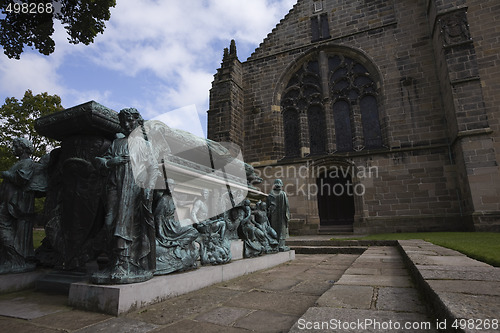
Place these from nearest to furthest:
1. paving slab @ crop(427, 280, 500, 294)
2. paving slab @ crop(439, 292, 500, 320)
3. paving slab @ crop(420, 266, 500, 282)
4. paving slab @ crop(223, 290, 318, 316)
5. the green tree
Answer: paving slab @ crop(439, 292, 500, 320)
paving slab @ crop(427, 280, 500, 294)
paving slab @ crop(420, 266, 500, 282)
paving slab @ crop(223, 290, 318, 316)
the green tree

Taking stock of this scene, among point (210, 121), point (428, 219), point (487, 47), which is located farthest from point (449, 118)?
point (210, 121)

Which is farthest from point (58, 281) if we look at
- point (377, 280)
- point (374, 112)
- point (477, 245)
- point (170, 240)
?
point (374, 112)

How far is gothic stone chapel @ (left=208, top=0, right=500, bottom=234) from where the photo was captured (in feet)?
33.2

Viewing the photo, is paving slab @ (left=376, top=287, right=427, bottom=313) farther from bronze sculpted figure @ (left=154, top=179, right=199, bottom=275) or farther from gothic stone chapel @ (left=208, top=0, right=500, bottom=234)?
gothic stone chapel @ (left=208, top=0, right=500, bottom=234)

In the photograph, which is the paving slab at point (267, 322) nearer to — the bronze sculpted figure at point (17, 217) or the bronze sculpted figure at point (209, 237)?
the bronze sculpted figure at point (209, 237)

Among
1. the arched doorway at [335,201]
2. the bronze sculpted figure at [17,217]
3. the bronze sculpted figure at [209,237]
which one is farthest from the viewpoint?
the arched doorway at [335,201]

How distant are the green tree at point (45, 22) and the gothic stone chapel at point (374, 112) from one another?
27.7 feet

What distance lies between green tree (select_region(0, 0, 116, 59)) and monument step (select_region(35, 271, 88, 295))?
15.0 feet

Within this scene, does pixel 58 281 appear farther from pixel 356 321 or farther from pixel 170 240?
pixel 356 321

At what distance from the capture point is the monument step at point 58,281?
286 cm

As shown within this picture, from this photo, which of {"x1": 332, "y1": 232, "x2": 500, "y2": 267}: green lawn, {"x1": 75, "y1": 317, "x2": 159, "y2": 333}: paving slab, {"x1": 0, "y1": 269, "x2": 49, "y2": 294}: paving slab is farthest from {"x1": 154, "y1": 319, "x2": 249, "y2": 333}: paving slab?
{"x1": 332, "y1": 232, "x2": 500, "y2": 267}: green lawn

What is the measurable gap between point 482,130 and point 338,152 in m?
5.08

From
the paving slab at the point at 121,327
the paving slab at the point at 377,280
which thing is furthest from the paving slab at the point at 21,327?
the paving slab at the point at 377,280

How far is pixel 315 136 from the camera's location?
1375cm
